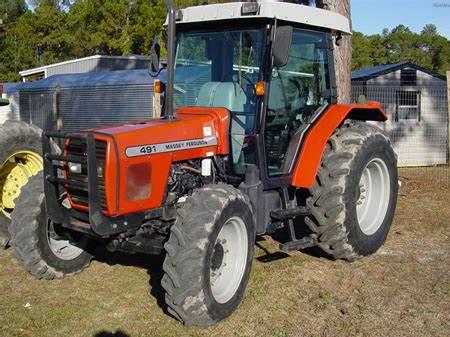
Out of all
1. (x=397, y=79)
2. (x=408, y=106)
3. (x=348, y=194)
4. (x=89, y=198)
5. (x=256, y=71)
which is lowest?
(x=348, y=194)

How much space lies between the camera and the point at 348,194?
17.6 feet

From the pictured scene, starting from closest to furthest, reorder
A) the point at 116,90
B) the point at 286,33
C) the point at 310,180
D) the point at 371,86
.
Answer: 1. the point at 286,33
2. the point at 310,180
3. the point at 371,86
4. the point at 116,90

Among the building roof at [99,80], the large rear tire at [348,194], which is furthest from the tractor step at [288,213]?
the building roof at [99,80]

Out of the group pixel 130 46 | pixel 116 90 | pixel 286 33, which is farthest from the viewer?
pixel 130 46

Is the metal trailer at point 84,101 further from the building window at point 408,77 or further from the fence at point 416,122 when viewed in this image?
the building window at point 408,77

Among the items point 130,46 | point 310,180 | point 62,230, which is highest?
point 130,46

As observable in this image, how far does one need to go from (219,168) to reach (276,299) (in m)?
1.21

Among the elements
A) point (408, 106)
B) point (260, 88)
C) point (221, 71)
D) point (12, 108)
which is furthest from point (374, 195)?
point (12, 108)

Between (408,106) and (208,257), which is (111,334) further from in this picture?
(408,106)

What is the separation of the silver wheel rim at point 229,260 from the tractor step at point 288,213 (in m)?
0.57

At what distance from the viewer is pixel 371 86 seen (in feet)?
49.4

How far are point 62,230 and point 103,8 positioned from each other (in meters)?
34.5

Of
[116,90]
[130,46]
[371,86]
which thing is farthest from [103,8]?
[371,86]

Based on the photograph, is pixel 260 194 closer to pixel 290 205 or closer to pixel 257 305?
pixel 290 205
